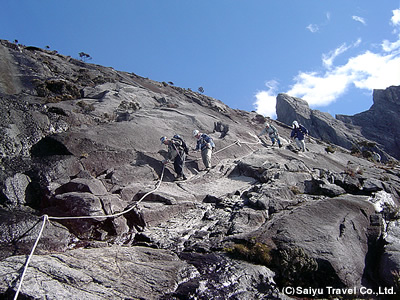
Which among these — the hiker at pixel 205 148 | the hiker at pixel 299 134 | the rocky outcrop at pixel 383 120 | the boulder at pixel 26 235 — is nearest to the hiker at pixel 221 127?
the hiker at pixel 299 134

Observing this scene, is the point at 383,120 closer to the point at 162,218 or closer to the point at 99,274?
the point at 162,218

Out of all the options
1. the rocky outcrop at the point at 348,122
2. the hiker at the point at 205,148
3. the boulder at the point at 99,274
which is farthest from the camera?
the rocky outcrop at the point at 348,122

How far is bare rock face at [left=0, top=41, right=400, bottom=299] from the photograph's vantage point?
261 inches

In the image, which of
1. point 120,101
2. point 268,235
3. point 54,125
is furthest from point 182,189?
point 120,101

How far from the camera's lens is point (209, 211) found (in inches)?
454

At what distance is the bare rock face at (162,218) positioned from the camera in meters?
6.62

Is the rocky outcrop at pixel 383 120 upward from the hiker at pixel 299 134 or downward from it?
upward

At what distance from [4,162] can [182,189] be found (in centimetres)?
789

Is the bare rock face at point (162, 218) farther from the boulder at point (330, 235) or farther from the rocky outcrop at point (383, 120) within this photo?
the rocky outcrop at point (383, 120)

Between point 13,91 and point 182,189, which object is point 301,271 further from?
point 13,91

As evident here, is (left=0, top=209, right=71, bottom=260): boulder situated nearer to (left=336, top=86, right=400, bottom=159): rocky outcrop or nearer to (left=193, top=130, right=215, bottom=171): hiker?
(left=193, top=130, right=215, bottom=171): hiker

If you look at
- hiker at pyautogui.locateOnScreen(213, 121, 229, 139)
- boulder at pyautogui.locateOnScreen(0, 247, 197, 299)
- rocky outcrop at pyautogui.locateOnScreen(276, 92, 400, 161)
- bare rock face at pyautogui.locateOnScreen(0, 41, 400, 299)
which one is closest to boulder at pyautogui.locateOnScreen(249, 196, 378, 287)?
bare rock face at pyautogui.locateOnScreen(0, 41, 400, 299)

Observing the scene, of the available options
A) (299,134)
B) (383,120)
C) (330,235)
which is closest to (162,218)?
(330,235)

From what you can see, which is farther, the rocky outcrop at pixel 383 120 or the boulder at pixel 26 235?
the rocky outcrop at pixel 383 120
